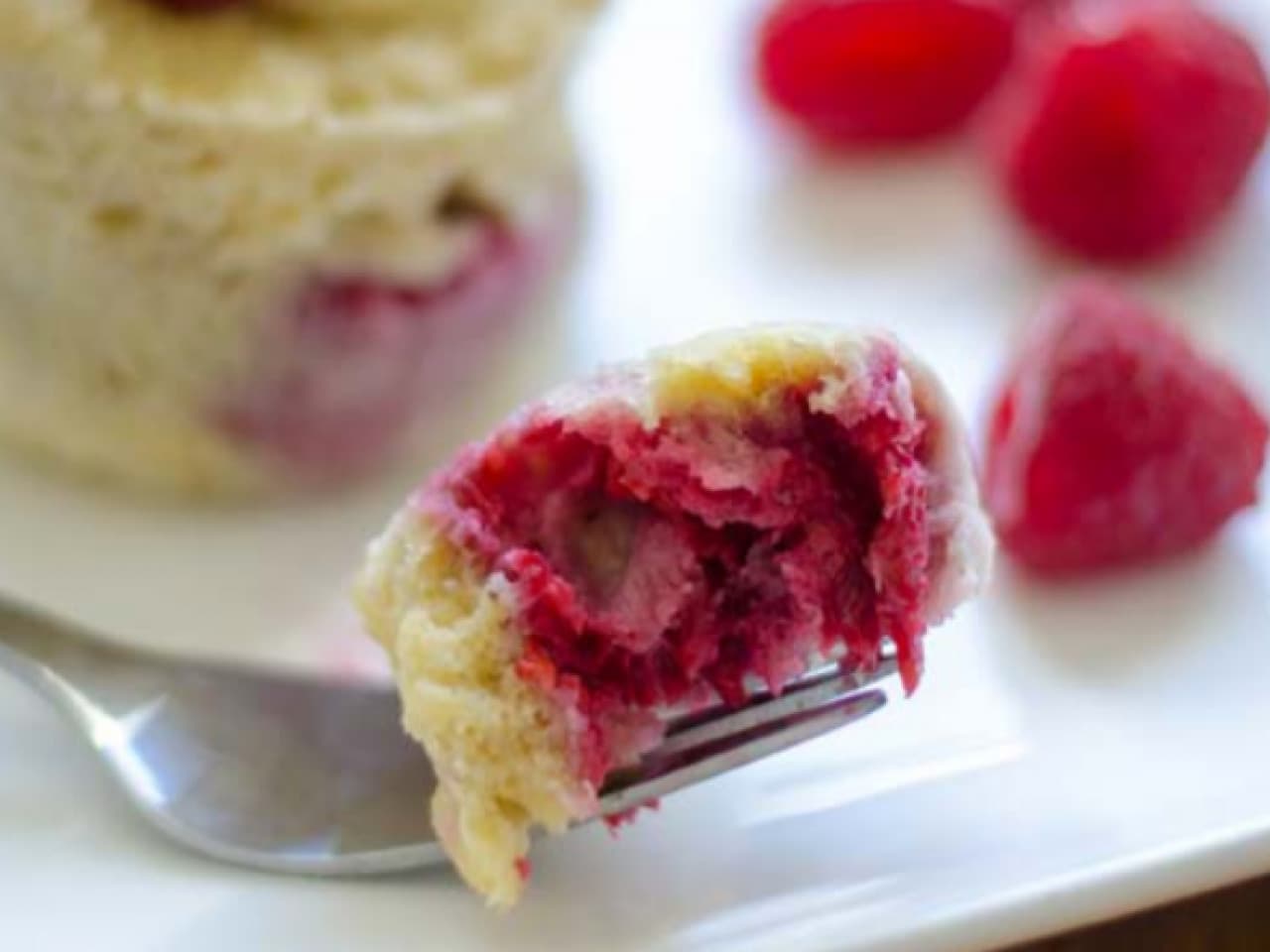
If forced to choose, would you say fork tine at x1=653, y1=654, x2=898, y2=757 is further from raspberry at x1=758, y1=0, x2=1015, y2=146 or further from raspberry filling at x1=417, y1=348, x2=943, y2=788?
raspberry at x1=758, y1=0, x2=1015, y2=146

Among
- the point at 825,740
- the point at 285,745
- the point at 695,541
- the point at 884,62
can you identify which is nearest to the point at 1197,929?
the point at 825,740

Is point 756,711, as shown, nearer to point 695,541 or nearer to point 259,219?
point 695,541

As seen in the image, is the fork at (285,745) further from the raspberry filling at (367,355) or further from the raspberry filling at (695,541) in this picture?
the raspberry filling at (367,355)

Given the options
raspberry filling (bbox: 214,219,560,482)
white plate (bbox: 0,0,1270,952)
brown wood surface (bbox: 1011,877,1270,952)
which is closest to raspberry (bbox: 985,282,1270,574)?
white plate (bbox: 0,0,1270,952)

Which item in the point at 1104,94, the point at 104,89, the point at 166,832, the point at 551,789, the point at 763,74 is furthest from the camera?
the point at 763,74

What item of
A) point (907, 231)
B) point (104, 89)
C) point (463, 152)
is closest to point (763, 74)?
point (907, 231)

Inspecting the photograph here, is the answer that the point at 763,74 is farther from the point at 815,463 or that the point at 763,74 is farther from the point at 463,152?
the point at 815,463
